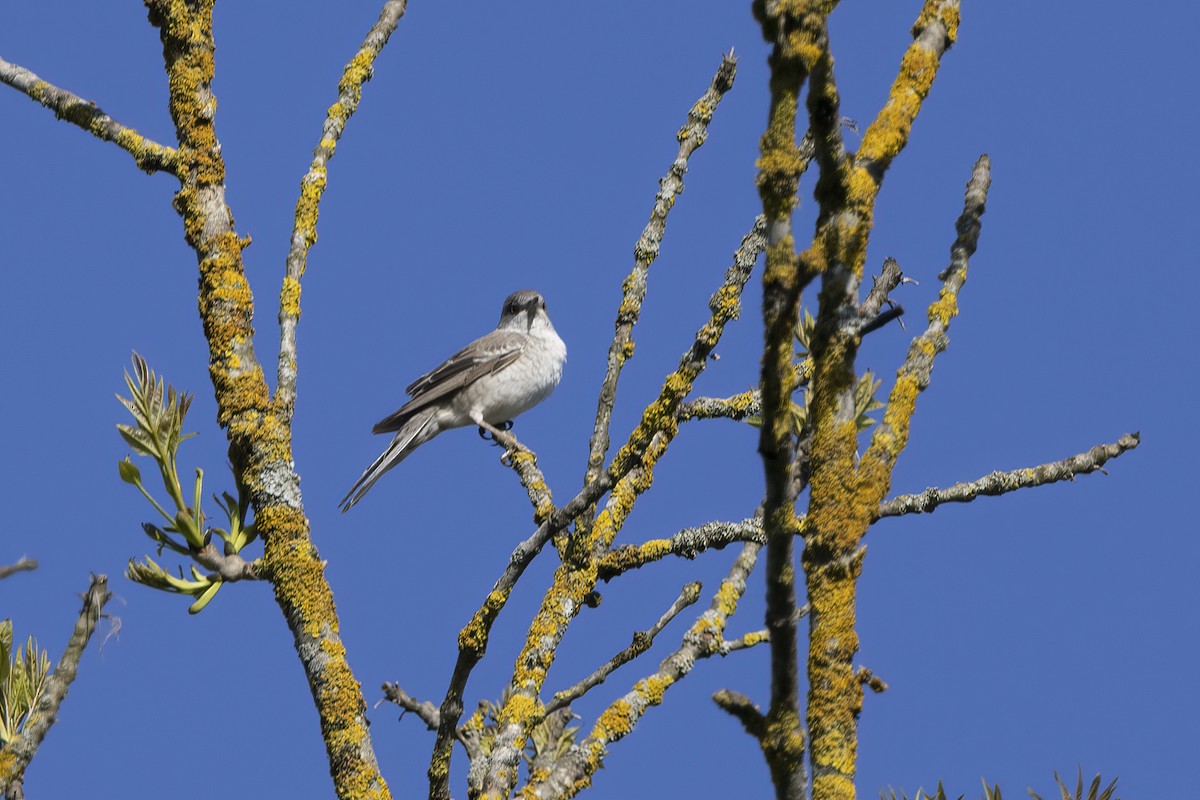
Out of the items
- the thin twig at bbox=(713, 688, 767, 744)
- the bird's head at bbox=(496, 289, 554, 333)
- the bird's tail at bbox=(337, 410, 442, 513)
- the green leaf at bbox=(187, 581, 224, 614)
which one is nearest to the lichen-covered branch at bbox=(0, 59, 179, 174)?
the green leaf at bbox=(187, 581, 224, 614)

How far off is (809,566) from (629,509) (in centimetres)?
166

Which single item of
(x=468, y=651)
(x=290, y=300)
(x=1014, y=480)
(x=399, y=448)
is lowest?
(x=468, y=651)

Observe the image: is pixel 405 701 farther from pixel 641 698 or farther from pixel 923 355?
pixel 923 355

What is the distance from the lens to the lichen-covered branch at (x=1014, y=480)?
3.90 meters

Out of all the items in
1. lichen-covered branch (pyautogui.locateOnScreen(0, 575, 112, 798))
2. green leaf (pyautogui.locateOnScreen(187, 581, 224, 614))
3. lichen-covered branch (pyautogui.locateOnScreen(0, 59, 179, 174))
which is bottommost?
lichen-covered branch (pyautogui.locateOnScreen(0, 575, 112, 798))

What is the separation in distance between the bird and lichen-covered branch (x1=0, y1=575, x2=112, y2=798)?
5.82m

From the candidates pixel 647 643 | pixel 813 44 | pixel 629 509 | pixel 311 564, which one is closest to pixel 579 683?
pixel 647 643

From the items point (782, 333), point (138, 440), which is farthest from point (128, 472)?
point (782, 333)

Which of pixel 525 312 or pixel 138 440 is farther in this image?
pixel 525 312

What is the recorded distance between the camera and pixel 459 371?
1056 centimetres

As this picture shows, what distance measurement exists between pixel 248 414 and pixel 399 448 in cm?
568

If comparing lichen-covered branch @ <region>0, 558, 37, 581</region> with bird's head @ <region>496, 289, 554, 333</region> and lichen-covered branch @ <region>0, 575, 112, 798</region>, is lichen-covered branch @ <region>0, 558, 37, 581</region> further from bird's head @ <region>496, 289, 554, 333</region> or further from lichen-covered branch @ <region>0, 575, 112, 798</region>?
bird's head @ <region>496, 289, 554, 333</region>

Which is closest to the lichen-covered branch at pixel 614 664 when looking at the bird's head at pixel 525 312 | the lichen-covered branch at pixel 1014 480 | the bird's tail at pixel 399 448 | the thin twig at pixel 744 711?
the lichen-covered branch at pixel 1014 480

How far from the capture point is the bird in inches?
401
